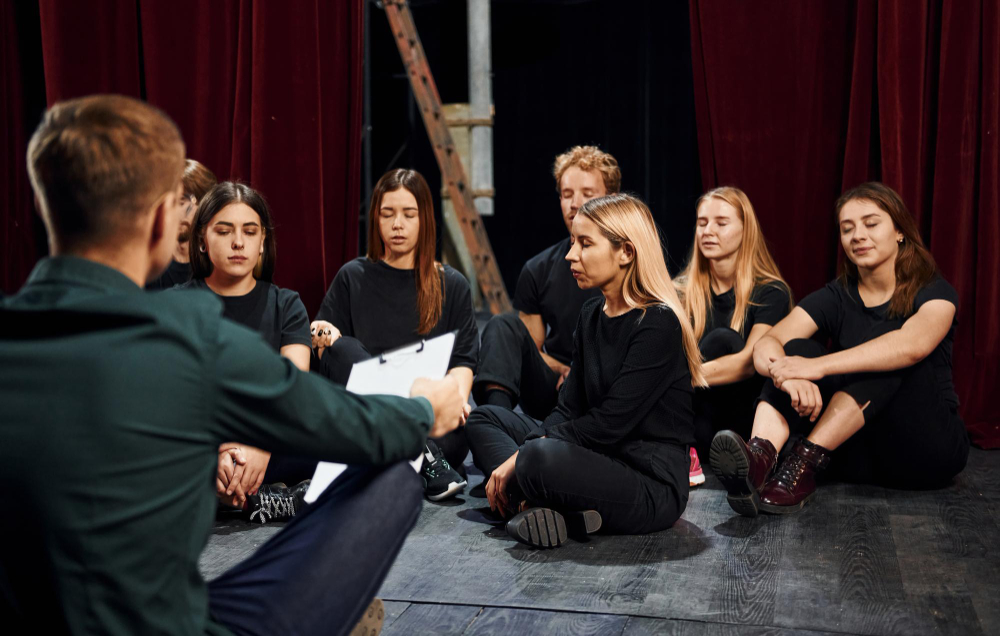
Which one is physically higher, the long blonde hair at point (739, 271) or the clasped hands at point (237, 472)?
the long blonde hair at point (739, 271)

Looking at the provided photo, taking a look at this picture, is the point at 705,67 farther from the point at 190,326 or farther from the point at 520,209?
the point at 520,209

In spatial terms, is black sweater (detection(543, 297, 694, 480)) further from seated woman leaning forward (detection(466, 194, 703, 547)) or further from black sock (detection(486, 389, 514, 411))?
black sock (detection(486, 389, 514, 411))

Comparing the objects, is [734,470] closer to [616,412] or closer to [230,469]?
[616,412]

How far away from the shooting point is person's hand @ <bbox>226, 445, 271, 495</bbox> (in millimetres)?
2186

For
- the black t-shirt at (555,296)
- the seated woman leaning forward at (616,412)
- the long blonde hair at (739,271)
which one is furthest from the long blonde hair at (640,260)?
the black t-shirt at (555,296)

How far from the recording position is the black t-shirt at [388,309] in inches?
109

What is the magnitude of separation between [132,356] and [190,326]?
0.06m

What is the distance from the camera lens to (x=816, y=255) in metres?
3.11

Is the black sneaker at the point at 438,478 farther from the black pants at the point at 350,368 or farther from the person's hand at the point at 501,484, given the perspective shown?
the person's hand at the point at 501,484

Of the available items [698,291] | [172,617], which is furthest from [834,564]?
[172,617]

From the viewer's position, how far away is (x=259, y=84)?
11.0ft

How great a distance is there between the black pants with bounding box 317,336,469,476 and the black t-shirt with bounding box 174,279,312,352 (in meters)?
0.11

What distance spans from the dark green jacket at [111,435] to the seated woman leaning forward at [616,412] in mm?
1150

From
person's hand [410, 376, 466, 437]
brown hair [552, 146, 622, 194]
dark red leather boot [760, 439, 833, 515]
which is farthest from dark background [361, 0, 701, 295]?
person's hand [410, 376, 466, 437]
